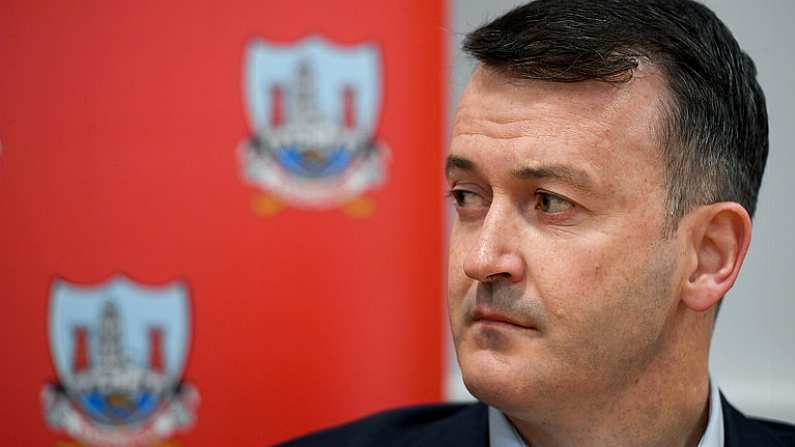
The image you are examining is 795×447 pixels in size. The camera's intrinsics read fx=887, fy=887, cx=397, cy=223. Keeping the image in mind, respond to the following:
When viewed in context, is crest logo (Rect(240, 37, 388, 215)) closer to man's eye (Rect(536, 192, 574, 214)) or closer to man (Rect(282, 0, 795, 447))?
man (Rect(282, 0, 795, 447))

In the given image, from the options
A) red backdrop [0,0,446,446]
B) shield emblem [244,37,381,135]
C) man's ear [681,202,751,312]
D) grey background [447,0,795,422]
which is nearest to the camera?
man's ear [681,202,751,312]

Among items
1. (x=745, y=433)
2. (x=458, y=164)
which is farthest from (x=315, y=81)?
(x=745, y=433)

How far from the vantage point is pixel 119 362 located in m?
1.65

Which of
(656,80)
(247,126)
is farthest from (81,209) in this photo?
(656,80)

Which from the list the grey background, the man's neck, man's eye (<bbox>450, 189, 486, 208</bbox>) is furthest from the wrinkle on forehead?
the grey background

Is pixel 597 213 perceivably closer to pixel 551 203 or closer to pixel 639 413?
pixel 551 203

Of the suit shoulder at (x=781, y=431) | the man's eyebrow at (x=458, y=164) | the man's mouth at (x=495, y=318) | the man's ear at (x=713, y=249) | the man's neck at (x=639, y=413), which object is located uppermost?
the man's eyebrow at (x=458, y=164)

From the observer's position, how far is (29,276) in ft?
5.24

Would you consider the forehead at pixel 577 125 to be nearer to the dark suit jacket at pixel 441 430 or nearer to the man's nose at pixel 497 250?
the man's nose at pixel 497 250

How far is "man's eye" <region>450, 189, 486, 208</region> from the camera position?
1395 mm

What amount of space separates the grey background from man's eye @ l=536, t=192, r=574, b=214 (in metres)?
0.95

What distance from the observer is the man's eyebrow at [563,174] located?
1278 millimetres

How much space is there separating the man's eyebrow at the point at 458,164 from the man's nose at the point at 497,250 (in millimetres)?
78

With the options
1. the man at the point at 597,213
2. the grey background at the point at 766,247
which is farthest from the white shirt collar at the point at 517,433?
the grey background at the point at 766,247
